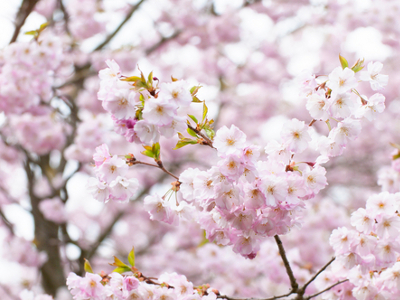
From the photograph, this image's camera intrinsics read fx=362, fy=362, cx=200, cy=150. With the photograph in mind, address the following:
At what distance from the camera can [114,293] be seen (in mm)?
1479

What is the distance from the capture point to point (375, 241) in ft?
4.96

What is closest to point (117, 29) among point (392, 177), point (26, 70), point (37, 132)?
point (37, 132)

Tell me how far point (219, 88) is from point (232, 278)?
4728mm

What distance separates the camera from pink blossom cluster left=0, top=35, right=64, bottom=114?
9.36 ft

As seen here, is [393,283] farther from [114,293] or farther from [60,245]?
[60,245]

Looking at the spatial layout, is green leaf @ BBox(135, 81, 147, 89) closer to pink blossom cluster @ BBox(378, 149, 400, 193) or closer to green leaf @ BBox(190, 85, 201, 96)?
green leaf @ BBox(190, 85, 201, 96)

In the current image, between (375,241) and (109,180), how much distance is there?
112cm

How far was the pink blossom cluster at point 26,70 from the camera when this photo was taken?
2852 mm

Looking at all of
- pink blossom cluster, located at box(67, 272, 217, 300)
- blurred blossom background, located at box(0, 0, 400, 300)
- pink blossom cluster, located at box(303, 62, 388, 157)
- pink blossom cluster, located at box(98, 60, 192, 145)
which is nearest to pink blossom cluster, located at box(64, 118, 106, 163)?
blurred blossom background, located at box(0, 0, 400, 300)

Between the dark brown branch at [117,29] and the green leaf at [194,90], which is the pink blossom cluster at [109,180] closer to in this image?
the green leaf at [194,90]

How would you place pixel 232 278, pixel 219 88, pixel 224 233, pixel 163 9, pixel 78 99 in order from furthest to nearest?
pixel 219 88 → pixel 163 9 → pixel 78 99 → pixel 232 278 → pixel 224 233

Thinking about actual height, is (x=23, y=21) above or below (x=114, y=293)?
above

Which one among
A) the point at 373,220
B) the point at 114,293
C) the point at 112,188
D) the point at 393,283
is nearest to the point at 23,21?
the point at 112,188

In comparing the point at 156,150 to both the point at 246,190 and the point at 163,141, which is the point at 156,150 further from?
the point at 163,141
